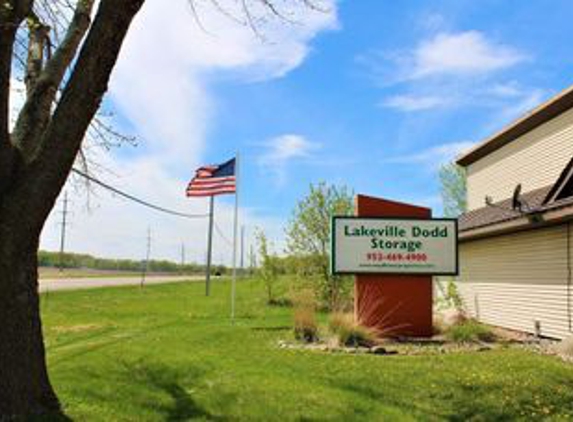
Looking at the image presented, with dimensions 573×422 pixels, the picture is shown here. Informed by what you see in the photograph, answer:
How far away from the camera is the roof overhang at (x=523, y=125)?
15555mm

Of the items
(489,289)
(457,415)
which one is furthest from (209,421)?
(489,289)

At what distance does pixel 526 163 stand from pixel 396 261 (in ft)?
21.1

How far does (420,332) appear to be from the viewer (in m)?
13.9

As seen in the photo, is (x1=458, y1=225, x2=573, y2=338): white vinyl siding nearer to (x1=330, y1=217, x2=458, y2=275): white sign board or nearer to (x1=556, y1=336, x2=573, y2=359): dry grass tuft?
(x1=556, y1=336, x2=573, y2=359): dry grass tuft

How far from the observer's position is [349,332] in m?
12.2

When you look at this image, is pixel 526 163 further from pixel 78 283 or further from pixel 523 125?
pixel 78 283

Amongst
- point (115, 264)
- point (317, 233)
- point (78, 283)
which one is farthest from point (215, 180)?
point (115, 264)

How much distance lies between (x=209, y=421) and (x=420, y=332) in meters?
8.21

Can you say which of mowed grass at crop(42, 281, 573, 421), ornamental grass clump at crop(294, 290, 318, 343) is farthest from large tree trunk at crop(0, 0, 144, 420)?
ornamental grass clump at crop(294, 290, 318, 343)

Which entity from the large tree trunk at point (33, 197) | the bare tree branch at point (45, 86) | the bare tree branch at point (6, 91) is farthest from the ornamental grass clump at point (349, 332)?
the bare tree branch at point (6, 91)

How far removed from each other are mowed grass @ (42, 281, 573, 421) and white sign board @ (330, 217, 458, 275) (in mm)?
2765

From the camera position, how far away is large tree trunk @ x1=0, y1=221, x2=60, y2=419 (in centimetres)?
568

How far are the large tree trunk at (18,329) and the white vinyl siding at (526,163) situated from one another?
1352 cm

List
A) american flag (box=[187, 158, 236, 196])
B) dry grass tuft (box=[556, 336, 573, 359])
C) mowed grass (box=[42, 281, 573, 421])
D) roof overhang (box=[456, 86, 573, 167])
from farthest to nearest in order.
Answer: american flag (box=[187, 158, 236, 196]) < roof overhang (box=[456, 86, 573, 167]) < dry grass tuft (box=[556, 336, 573, 359]) < mowed grass (box=[42, 281, 573, 421])
